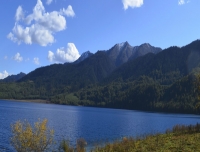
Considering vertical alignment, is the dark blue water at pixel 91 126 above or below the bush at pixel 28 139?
below

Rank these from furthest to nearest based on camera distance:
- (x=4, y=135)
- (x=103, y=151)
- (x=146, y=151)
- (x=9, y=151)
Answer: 1. (x=4, y=135)
2. (x=9, y=151)
3. (x=103, y=151)
4. (x=146, y=151)

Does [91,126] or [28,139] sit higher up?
[28,139]

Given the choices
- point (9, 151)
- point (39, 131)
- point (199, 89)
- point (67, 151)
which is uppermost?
point (199, 89)

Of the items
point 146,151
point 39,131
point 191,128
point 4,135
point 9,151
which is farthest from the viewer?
point 4,135

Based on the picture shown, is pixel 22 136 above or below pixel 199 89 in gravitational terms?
below

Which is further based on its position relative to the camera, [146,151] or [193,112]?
[193,112]

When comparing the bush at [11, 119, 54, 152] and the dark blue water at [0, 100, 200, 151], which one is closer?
the bush at [11, 119, 54, 152]

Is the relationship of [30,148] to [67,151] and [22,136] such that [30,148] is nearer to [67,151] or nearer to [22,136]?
[22,136]

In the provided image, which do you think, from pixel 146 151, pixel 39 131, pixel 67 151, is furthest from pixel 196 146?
pixel 39 131

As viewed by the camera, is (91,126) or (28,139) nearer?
(28,139)

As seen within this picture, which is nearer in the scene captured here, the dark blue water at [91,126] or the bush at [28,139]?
the bush at [28,139]

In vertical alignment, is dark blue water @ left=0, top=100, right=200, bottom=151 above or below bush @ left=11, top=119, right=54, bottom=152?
below

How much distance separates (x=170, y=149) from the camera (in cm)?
2066

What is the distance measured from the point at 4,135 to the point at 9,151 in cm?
1576
